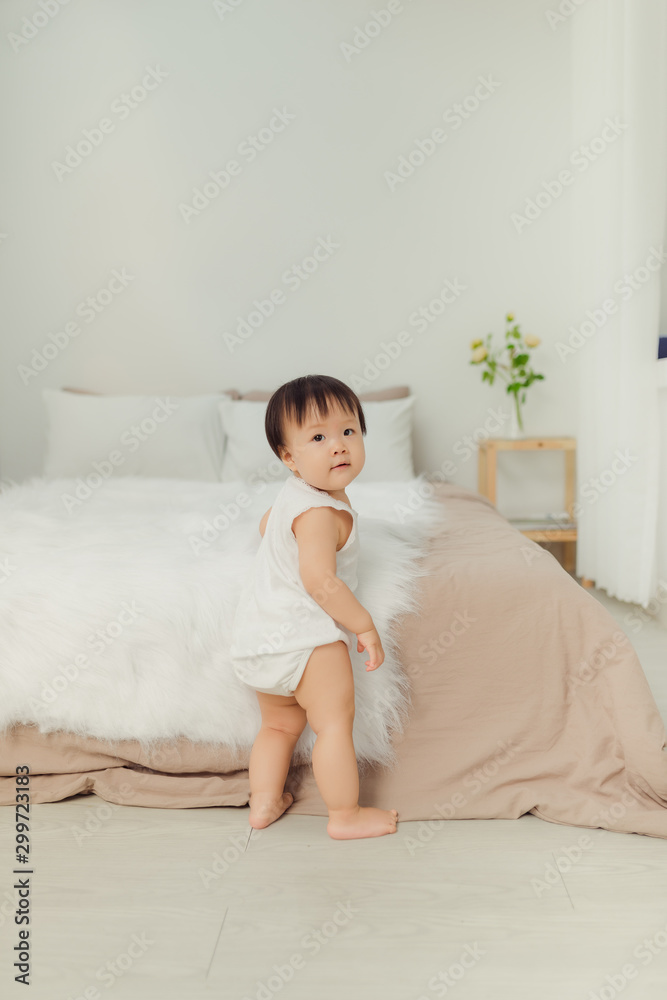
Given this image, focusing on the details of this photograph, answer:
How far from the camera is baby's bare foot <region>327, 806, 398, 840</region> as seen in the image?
126cm

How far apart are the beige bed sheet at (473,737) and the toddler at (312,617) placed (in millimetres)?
95

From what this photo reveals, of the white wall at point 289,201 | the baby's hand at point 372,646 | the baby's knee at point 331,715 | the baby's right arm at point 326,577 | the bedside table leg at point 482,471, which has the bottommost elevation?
the baby's knee at point 331,715

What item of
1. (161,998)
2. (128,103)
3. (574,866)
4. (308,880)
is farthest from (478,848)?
(128,103)

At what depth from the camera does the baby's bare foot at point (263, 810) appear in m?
1.30

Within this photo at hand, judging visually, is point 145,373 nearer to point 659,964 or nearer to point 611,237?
point 611,237

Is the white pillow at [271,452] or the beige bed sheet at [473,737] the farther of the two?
the white pillow at [271,452]

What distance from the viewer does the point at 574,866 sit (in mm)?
1185

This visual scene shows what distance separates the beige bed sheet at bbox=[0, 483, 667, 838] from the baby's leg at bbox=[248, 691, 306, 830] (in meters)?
0.06

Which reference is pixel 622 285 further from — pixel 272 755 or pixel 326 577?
pixel 272 755

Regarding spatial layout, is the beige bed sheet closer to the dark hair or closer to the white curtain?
the dark hair

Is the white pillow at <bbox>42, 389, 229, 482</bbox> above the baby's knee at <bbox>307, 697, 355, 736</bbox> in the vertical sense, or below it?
above

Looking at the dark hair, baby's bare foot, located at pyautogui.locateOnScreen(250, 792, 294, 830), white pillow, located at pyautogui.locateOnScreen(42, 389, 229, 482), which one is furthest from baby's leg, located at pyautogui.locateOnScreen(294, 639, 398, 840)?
white pillow, located at pyautogui.locateOnScreen(42, 389, 229, 482)

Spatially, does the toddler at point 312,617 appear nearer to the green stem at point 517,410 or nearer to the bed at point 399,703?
the bed at point 399,703

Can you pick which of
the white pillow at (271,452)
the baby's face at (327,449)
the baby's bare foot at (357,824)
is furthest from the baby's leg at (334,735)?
the white pillow at (271,452)
